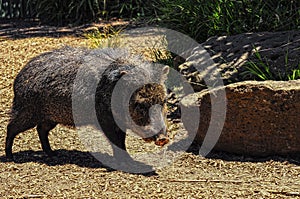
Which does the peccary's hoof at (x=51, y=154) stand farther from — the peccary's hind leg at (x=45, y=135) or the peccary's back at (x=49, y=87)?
the peccary's back at (x=49, y=87)

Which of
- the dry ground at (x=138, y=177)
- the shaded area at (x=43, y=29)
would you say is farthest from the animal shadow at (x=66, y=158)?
the shaded area at (x=43, y=29)

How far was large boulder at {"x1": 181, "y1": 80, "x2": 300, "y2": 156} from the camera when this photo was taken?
4.98m

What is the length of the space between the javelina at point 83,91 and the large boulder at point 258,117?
2.31 ft

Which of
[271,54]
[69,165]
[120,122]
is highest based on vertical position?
[271,54]

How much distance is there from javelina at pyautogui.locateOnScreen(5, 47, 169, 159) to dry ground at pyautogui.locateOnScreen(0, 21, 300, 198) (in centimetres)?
30

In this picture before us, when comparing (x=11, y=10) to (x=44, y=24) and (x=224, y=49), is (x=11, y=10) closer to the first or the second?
(x=44, y=24)

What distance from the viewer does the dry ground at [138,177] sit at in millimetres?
4195

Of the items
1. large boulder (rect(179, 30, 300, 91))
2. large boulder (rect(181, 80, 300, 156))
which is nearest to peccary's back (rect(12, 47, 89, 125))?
large boulder (rect(181, 80, 300, 156))

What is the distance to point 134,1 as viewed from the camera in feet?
38.4

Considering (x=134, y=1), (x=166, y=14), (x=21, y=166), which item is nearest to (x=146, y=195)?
(x=21, y=166)

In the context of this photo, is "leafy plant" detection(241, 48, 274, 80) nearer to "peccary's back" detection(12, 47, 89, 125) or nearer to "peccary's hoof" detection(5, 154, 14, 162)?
"peccary's back" detection(12, 47, 89, 125)

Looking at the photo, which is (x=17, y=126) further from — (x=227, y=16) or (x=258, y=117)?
(x=227, y=16)

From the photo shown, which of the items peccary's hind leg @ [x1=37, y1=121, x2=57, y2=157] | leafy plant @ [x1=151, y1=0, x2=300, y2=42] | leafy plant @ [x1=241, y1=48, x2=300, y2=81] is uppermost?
leafy plant @ [x1=151, y1=0, x2=300, y2=42]

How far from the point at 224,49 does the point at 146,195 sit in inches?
97.1
